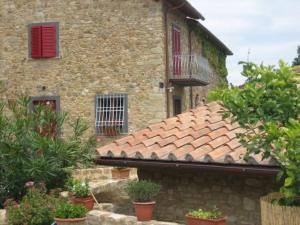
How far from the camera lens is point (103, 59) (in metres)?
17.2

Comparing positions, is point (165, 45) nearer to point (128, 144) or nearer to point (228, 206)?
point (128, 144)

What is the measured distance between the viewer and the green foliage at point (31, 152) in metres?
11.0

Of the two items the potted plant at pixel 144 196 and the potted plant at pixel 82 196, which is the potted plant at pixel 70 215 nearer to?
the potted plant at pixel 144 196

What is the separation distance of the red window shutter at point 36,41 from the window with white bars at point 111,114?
2.76 meters

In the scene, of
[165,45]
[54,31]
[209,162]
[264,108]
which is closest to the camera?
[264,108]

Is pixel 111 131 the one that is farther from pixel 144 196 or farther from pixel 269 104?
pixel 269 104

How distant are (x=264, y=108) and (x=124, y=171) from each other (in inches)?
373

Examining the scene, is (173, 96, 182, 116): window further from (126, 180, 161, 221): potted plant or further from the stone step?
(126, 180, 161, 221): potted plant

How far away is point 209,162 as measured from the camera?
7.70m

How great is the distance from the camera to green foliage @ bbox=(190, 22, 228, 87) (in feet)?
69.1

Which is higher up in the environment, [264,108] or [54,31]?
[54,31]

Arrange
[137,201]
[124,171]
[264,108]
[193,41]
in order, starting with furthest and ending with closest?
[193,41]
[124,171]
[137,201]
[264,108]

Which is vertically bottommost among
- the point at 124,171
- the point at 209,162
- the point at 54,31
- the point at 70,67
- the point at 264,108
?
the point at 124,171

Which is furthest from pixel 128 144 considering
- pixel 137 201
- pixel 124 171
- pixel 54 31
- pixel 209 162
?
pixel 54 31
